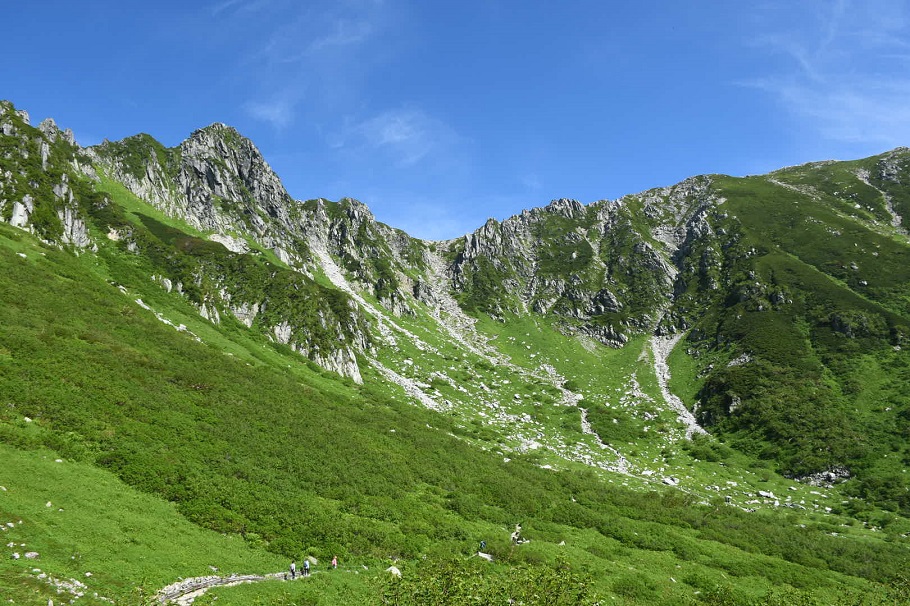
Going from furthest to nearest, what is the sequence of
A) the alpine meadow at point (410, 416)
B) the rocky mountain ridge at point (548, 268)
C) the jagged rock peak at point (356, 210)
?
1. the jagged rock peak at point (356, 210)
2. the rocky mountain ridge at point (548, 268)
3. the alpine meadow at point (410, 416)

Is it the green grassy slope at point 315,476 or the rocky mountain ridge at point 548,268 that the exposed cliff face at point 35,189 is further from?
the green grassy slope at point 315,476

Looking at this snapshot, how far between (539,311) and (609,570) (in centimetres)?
11911

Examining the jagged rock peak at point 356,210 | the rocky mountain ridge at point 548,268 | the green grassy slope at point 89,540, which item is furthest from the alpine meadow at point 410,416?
the jagged rock peak at point 356,210

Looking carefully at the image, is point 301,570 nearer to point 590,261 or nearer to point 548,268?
point 548,268

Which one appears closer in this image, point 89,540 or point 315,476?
point 89,540

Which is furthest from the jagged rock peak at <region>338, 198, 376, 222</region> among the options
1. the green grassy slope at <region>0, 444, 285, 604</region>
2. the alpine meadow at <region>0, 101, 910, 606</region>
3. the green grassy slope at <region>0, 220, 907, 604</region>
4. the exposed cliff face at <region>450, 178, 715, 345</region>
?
the green grassy slope at <region>0, 444, 285, 604</region>

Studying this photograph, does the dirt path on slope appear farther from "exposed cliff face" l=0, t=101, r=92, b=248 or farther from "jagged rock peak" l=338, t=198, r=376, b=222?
"jagged rock peak" l=338, t=198, r=376, b=222

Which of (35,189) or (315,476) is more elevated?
(35,189)

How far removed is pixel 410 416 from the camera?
56500 mm

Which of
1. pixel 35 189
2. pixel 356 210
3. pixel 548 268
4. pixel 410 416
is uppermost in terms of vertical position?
pixel 356 210

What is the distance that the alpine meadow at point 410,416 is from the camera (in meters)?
21.7

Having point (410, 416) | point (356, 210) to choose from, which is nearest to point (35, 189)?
point (410, 416)

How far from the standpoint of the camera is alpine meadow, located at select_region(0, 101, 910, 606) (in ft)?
71.1

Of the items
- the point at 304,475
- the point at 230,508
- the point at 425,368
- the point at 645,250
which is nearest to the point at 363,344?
the point at 425,368
